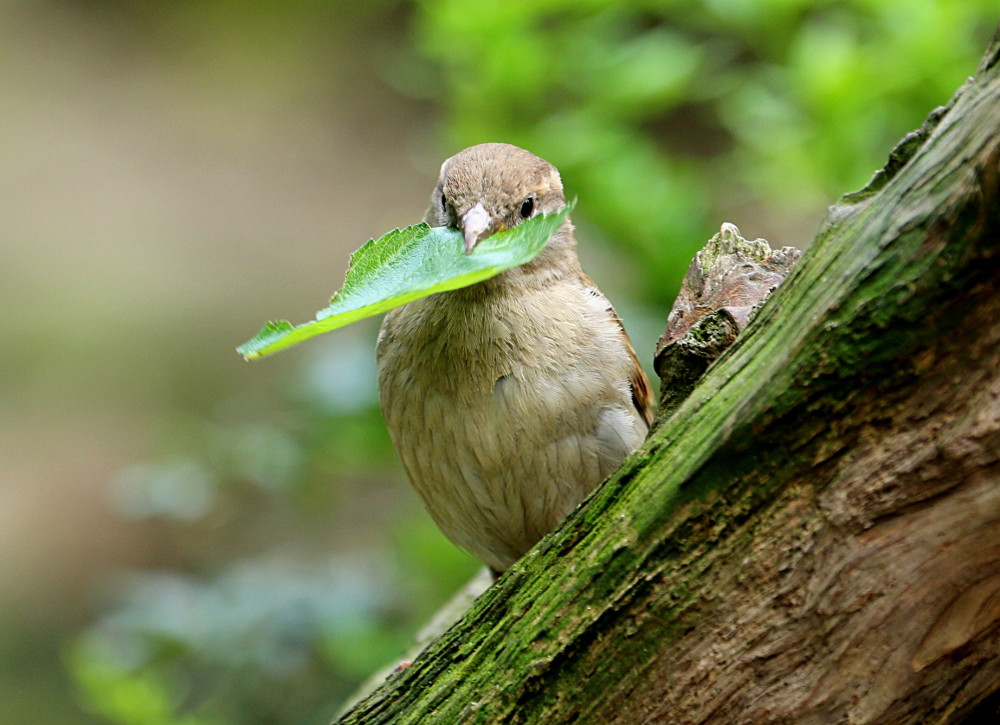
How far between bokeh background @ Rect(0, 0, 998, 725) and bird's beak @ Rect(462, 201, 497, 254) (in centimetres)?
135

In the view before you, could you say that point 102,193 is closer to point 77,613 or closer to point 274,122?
point 274,122

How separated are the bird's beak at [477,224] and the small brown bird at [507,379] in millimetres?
14

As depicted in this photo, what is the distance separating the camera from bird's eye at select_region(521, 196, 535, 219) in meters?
2.66

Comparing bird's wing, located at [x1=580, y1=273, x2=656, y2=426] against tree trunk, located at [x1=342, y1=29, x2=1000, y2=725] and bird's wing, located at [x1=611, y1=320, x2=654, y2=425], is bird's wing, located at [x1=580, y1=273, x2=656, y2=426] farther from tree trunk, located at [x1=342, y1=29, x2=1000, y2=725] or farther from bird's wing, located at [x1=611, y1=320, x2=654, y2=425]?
tree trunk, located at [x1=342, y1=29, x2=1000, y2=725]

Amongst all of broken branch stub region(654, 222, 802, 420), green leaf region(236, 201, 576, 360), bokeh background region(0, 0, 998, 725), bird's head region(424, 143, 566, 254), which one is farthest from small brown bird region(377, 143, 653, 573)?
bokeh background region(0, 0, 998, 725)

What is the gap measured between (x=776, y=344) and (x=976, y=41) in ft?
10.6

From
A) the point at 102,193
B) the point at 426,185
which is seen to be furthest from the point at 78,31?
the point at 426,185

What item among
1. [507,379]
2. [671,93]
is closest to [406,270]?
[507,379]

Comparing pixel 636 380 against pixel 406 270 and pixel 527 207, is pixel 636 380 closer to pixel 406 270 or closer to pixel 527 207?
pixel 527 207

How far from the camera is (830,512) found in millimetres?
1533

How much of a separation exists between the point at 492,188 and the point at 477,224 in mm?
321

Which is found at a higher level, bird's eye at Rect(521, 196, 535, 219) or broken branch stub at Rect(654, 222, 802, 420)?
bird's eye at Rect(521, 196, 535, 219)

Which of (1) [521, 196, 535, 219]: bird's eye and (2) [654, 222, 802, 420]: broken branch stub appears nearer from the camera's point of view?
(2) [654, 222, 802, 420]: broken branch stub

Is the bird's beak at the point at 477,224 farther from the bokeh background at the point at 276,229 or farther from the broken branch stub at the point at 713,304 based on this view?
the bokeh background at the point at 276,229
